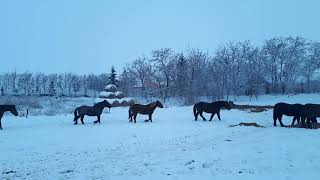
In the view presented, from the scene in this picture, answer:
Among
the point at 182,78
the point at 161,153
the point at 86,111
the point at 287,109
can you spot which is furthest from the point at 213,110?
the point at 182,78

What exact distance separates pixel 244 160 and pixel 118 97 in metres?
66.9

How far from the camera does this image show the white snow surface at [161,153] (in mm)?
11383

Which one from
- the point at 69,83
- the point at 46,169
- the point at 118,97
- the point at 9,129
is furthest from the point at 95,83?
the point at 46,169

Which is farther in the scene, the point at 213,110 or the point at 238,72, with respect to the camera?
the point at 238,72

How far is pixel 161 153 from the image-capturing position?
14.6 meters

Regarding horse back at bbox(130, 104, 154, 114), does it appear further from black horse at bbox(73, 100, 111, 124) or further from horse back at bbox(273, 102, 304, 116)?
horse back at bbox(273, 102, 304, 116)

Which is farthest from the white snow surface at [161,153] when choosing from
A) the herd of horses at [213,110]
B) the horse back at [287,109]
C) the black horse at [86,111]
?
the black horse at [86,111]

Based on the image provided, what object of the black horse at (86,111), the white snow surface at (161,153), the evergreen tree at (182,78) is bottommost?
the white snow surface at (161,153)

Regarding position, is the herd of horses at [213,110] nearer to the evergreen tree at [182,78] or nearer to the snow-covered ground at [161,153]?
the snow-covered ground at [161,153]

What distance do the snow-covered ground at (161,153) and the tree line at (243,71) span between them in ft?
173

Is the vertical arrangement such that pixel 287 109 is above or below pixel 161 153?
above

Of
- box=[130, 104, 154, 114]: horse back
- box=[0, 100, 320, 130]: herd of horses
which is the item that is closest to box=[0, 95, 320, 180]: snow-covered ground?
box=[0, 100, 320, 130]: herd of horses

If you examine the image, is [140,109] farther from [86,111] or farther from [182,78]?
[182,78]

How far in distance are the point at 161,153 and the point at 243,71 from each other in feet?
229
